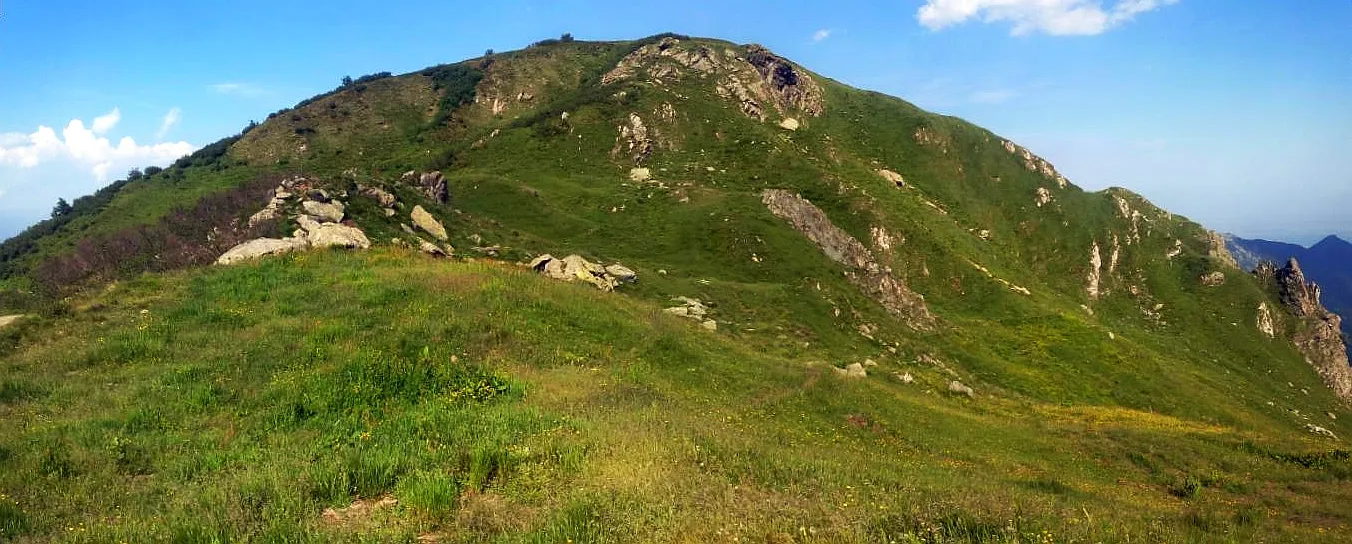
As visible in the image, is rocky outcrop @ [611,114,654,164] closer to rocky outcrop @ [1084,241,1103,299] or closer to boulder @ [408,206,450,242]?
boulder @ [408,206,450,242]

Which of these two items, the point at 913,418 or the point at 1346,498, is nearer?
the point at 1346,498

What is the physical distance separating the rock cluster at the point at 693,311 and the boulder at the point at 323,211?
2079cm

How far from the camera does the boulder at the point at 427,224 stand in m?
43.5

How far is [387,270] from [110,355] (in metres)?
9.76

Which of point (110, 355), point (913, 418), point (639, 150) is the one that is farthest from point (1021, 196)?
point (110, 355)

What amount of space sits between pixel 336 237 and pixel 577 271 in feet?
46.4

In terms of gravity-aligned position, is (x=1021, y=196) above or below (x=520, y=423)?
above

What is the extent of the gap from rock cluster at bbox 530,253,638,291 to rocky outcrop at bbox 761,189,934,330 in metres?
28.3

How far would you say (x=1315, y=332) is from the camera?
92.0 metres

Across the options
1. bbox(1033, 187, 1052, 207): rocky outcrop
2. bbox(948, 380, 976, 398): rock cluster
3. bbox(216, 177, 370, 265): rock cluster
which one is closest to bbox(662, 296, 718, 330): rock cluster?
bbox(948, 380, 976, 398): rock cluster

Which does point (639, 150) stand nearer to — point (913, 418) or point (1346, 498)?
point (913, 418)

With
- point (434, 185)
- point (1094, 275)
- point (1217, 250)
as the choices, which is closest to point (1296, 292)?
point (1217, 250)

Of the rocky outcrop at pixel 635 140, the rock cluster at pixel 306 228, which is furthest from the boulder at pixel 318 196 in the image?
the rocky outcrop at pixel 635 140

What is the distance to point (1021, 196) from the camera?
10894cm
